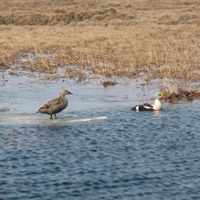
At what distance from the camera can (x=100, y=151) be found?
566 inches

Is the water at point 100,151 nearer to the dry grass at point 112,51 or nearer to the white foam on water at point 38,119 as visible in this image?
the white foam on water at point 38,119

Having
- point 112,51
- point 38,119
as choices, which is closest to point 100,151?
point 38,119

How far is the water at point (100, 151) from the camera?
37.5ft

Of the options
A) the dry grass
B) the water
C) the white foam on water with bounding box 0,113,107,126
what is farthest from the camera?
the dry grass

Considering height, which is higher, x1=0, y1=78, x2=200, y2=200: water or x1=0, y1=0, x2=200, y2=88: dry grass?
x1=0, y1=0, x2=200, y2=88: dry grass

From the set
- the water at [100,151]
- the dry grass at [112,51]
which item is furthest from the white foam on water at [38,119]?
the dry grass at [112,51]

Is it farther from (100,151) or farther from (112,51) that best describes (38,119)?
(112,51)

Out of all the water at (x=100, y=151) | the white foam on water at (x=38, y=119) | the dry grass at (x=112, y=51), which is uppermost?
the dry grass at (x=112, y=51)

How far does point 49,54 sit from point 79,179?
2473 cm

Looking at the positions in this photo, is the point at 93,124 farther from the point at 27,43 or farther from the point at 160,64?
the point at 27,43

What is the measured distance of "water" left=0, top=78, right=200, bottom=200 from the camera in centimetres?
1143

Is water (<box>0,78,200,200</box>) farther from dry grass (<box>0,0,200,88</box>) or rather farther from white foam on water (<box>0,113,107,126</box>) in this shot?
dry grass (<box>0,0,200,88</box>)

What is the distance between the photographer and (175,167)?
12891mm

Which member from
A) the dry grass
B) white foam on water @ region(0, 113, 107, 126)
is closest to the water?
white foam on water @ region(0, 113, 107, 126)
